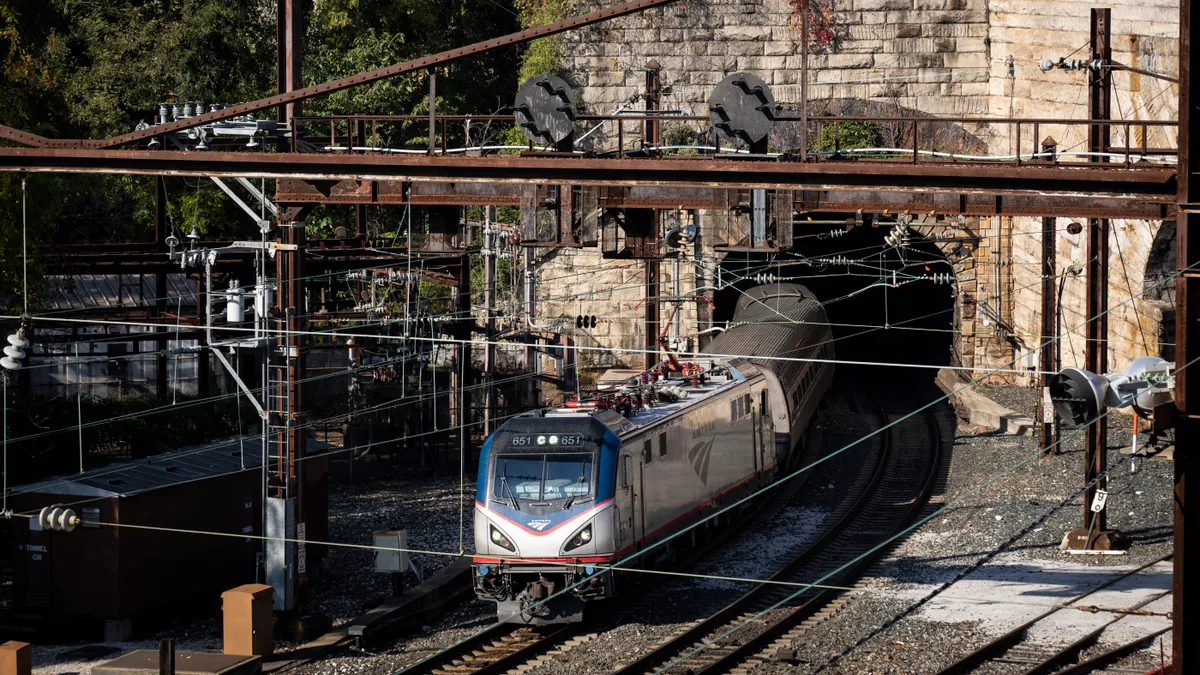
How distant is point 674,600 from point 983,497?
842 cm

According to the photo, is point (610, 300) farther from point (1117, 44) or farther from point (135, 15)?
point (135, 15)

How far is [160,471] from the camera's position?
20.5 metres

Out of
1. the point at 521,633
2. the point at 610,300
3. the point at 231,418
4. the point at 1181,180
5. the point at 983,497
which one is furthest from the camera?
the point at 610,300

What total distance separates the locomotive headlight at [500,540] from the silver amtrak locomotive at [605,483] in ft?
0.04

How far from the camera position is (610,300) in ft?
124

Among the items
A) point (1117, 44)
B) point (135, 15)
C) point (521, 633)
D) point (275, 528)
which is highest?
point (135, 15)

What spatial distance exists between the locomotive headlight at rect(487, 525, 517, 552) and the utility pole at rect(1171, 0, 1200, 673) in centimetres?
889

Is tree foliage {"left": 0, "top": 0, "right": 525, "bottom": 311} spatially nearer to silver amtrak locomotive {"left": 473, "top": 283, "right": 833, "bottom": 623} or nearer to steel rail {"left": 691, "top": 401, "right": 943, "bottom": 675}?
silver amtrak locomotive {"left": 473, "top": 283, "right": 833, "bottom": 623}

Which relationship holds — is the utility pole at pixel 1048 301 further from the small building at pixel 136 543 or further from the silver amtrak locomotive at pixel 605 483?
the small building at pixel 136 543

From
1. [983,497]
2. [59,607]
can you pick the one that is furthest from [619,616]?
[983,497]

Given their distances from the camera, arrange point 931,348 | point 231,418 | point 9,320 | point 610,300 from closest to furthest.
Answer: point 9,320, point 231,418, point 610,300, point 931,348

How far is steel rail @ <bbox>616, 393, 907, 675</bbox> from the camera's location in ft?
54.6

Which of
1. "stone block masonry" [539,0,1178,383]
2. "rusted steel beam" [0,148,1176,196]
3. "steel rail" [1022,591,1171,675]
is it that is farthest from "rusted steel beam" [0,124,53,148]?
"stone block masonry" [539,0,1178,383]

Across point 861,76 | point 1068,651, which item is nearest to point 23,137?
point 1068,651
